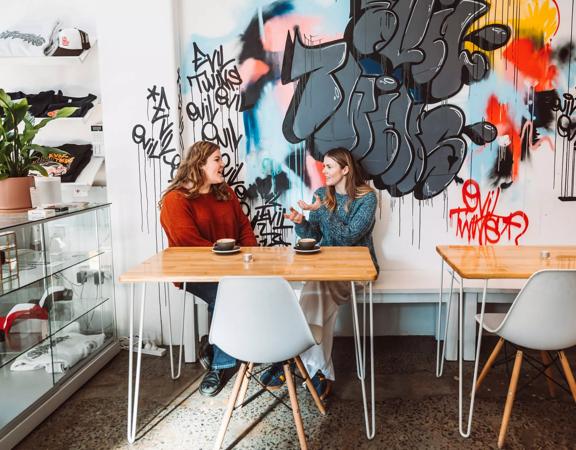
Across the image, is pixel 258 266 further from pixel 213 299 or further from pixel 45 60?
pixel 45 60

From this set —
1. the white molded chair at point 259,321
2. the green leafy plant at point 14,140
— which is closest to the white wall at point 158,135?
the green leafy plant at point 14,140

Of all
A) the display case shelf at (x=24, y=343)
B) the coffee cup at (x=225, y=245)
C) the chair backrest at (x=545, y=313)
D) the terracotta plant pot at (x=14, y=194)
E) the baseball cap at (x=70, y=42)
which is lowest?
the display case shelf at (x=24, y=343)

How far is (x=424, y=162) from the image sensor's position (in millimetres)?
3418

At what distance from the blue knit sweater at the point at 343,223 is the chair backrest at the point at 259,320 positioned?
117cm

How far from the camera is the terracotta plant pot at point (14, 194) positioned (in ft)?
8.81

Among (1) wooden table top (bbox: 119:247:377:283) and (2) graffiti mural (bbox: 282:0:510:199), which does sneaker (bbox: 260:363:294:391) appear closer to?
(1) wooden table top (bbox: 119:247:377:283)

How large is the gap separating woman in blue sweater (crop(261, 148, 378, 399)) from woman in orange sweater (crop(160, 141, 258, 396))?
31 centimetres

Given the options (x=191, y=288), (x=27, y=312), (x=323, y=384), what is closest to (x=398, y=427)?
(x=323, y=384)

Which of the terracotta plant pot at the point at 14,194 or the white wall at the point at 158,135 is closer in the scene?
the terracotta plant pot at the point at 14,194

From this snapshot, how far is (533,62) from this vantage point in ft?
10.9

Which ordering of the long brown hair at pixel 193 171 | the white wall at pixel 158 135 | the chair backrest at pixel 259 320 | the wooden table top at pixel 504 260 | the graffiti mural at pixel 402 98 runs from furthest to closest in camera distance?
the graffiti mural at pixel 402 98 → the white wall at pixel 158 135 → the long brown hair at pixel 193 171 → the wooden table top at pixel 504 260 → the chair backrest at pixel 259 320

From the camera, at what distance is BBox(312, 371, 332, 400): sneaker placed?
8.71 ft

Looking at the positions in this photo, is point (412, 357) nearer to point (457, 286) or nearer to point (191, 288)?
point (457, 286)

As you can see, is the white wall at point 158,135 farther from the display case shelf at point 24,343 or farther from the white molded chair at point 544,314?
the white molded chair at point 544,314
